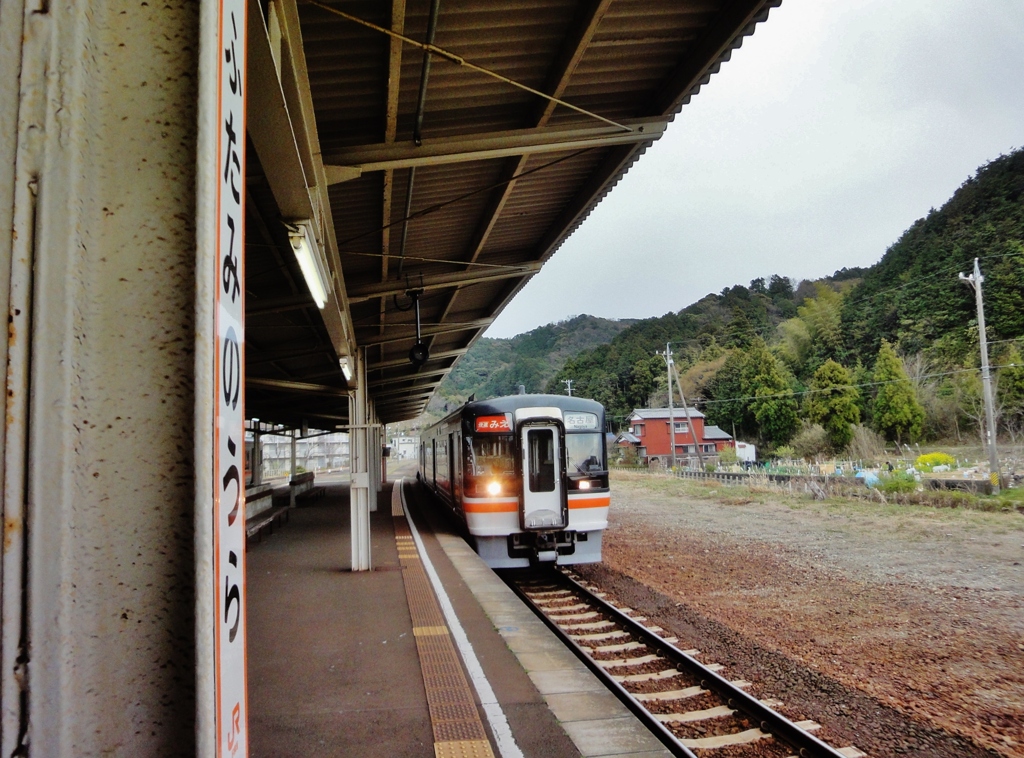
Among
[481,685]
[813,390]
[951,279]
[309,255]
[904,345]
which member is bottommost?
[481,685]

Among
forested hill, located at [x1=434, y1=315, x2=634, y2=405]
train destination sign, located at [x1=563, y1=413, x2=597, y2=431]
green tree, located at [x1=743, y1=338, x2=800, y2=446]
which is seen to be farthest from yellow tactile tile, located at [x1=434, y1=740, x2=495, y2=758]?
forested hill, located at [x1=434, y1=315, x2=634, y2=405]

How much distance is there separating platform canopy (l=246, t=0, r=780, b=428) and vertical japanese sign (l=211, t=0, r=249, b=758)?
876mm

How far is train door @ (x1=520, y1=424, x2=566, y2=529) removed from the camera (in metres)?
9.59

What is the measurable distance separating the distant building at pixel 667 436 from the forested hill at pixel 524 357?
4218 centimetres

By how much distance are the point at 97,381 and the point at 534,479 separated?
28.5 feet

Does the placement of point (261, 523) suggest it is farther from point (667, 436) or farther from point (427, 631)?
point (667, 436)

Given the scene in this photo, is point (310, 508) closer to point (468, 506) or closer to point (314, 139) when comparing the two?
point (468, 506)

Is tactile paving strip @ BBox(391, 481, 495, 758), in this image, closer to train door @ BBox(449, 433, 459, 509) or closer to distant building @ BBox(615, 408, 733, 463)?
train door @ BBox(449, 433, 459, 509)

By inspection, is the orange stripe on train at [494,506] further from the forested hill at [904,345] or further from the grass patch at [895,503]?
the forested hill at [904,345]

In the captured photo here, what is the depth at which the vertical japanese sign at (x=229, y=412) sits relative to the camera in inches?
44.4

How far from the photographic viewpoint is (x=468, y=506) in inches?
385

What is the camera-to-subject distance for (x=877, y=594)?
29.1 ft

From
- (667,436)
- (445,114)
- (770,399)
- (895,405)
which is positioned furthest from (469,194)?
(667,436)

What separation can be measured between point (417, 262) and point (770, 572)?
672cm
